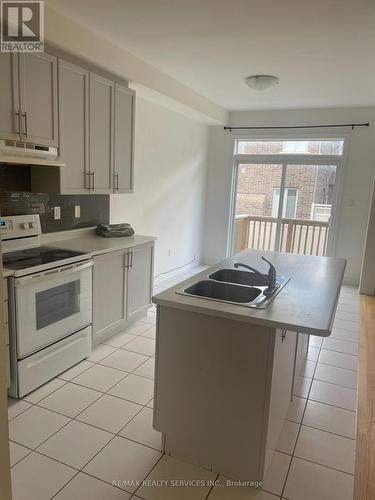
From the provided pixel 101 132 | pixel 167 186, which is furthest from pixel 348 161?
pixel 101 132

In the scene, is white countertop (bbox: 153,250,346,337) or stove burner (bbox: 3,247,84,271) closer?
white countertop (bbox: 153,250,346,337)

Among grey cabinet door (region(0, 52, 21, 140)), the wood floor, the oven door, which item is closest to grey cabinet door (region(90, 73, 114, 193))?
grey cabinet door (region(0, 52, 21, 140))

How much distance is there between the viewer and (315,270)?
271cm

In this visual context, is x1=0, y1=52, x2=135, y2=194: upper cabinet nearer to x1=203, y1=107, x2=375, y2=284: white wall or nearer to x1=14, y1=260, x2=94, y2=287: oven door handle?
x1=14, y1=260, x2=94, y2=287: oven door handle

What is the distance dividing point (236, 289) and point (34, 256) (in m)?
1.53

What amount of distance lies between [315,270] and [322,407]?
952 mm

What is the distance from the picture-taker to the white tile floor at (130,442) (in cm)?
183

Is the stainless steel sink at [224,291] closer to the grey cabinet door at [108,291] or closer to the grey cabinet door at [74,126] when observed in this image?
the grey cabinet door at [108,291]

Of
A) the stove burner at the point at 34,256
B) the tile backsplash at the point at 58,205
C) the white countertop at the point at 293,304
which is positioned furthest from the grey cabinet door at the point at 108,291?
the white countertop at the point at 293,304

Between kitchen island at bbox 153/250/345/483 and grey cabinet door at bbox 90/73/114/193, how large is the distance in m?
1.76

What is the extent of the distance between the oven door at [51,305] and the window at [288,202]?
3.95 m

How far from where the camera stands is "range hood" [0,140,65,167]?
240 centimetres

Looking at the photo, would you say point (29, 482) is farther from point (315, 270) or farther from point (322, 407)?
point (315, 270)

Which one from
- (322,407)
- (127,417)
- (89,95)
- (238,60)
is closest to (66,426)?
(127,417)
